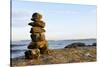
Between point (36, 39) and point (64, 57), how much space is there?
1.31 ft

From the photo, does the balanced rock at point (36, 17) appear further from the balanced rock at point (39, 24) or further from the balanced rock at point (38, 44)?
the balanced rock at point (38, 44)

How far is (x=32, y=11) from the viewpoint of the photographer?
2.46 m

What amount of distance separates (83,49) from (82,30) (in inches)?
9.1

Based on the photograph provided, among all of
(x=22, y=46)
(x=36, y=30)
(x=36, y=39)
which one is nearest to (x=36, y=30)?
(x=36, y=30)

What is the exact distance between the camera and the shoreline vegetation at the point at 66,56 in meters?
2.40

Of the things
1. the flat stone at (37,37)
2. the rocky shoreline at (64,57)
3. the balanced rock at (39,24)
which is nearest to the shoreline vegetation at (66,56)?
the rocky shoreline at (64,57)

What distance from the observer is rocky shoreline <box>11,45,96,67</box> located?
2.40 metres

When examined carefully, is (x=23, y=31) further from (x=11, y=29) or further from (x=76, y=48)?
(x=76, y=48)

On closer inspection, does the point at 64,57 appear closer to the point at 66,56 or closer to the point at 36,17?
the point at 66,56

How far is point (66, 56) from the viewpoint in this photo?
8.52 ft
